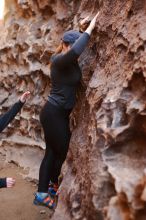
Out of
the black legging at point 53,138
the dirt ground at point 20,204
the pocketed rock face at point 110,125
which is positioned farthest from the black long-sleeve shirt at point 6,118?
the dirt ground at point 20,204

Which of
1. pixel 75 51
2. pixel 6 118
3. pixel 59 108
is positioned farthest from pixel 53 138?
pixel 75 51

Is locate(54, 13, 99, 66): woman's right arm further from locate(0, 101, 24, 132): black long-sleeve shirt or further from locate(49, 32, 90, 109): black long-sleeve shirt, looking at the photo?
locate(0, 101, 24, 132): black long-sleeve shirt

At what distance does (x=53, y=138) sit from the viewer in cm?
309

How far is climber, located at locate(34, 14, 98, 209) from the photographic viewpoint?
2947 mm

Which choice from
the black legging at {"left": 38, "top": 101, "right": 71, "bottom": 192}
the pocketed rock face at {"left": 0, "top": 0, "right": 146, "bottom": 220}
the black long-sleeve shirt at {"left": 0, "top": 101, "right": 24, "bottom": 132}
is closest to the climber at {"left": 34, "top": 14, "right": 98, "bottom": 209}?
the black legging at {"left": 38, "top": 101, "right": 71, "bottom": 192}

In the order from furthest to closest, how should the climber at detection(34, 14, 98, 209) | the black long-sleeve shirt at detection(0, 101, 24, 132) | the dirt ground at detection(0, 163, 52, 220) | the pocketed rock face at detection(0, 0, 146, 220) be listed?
the dirt ground at detection(0, 163, 52, 220)
the black long-sleeve shirt at detection(0, 101, 24, 132)
the climber at detection(34, 14, 98, 209)
the pocketed rock face at detection(0, 0, 146, 220)

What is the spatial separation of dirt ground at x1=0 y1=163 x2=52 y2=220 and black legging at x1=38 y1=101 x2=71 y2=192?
0.24 meters

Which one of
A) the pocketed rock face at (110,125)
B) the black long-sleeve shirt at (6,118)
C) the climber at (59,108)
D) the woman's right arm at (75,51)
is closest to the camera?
the pocketed rock face at (110,125)

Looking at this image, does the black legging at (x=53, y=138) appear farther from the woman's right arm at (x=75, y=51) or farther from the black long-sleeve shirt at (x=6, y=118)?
the woman's right arm at (x=75, y=51)

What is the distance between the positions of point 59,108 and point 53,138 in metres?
0.26

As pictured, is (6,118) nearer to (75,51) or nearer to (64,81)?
(64,81)

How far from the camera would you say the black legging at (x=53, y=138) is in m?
3.06

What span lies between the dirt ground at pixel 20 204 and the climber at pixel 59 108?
0.37ft

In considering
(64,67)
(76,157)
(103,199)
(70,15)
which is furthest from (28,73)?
(103,199)
